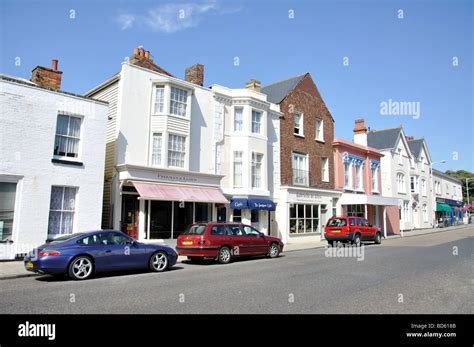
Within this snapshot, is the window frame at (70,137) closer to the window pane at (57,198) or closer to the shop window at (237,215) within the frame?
the window pane at (57,198)

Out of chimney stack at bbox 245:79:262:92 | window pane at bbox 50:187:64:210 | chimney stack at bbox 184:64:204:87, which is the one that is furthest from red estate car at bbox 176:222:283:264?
chimney stack at bbox 245:79:262:92

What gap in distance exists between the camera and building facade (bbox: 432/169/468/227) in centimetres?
5206

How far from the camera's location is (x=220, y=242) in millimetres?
14203

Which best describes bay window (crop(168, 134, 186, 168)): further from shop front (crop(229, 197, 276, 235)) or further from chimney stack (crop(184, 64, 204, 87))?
chimney stack (crop(184, 64, 204, 87))

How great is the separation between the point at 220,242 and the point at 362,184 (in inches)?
901

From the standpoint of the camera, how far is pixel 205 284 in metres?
9.43

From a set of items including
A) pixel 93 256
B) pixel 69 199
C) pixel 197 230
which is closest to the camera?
pixel 93 256

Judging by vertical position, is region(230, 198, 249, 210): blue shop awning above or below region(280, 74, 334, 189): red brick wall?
below

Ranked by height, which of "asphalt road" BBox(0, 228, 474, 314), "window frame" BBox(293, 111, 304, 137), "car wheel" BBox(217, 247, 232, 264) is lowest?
"asphalt road" BBox(0, 228, 474, 314)

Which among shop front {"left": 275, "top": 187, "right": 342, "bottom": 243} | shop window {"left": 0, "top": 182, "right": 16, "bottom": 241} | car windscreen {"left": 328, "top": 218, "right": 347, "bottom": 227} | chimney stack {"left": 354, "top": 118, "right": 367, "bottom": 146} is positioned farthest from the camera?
chimney stack {"left": 354, "top": 118, "right": 367, "bottom": 146}

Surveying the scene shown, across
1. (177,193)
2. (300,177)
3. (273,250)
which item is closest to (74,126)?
(177,193)

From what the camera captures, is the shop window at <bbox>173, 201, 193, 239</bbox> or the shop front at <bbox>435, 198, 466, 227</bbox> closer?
the shop window at <bbox>173, 201, 193, 239</bbox>

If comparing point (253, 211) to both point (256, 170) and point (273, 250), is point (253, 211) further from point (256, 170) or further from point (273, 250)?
point (273, 250)
